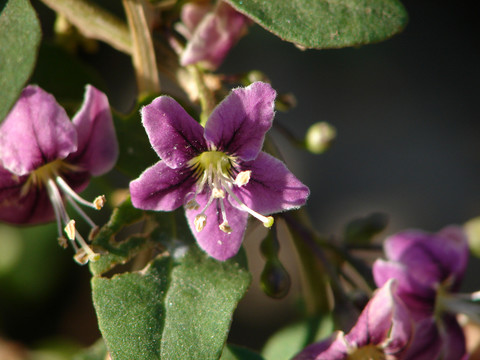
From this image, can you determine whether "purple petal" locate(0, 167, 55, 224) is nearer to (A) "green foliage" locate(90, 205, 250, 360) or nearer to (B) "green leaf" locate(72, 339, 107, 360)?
(A) "green foliage" locate(90, 205, 250, 360)

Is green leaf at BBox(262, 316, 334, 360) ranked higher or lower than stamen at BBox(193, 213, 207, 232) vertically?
lower

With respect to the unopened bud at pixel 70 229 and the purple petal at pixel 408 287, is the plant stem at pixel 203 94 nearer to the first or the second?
the unopened bud at pixel 70 229

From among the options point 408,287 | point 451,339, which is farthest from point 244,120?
point 451,339

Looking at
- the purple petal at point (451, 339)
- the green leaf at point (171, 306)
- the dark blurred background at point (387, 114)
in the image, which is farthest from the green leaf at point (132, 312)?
the dark blurred background at point (387, 114)

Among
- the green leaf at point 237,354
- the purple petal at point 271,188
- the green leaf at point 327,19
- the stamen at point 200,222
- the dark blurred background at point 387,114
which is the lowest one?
the dark blurred background at point 387,114

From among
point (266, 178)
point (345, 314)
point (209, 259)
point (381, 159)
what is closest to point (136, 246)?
point (209, 259)

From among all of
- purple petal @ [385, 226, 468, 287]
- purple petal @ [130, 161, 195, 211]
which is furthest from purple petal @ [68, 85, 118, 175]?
purple petal @ [385, 226, 468, 287]
